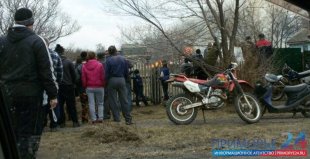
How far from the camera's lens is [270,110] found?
1225cm

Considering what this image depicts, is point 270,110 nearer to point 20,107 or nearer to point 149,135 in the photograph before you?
point 149,135

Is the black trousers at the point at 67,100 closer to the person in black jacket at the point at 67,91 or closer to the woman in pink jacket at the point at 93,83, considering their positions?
the person in black jacket at the point at 67,91

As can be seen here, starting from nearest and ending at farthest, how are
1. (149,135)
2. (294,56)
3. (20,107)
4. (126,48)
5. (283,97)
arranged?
(20,107) → (149,135) → (283,97) → (294,56) → (126,48)

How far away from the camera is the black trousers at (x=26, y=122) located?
247 inches

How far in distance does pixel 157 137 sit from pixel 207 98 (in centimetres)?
238

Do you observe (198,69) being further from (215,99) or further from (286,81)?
(215,99)

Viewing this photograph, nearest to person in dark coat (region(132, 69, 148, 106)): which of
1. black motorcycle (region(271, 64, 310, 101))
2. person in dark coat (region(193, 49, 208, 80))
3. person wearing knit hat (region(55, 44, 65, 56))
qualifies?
person in dark coat (region(193, 49, 208, 80))

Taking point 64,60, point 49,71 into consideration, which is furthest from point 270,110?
point 49,71

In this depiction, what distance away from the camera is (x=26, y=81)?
20.8 feet

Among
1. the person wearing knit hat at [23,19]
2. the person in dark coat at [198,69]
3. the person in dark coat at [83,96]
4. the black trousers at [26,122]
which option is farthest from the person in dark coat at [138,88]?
the black trousers at [26,122]

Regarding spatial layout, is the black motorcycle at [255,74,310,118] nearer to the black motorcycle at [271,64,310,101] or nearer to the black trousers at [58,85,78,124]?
the black motorcycle at [271,64,310,101]

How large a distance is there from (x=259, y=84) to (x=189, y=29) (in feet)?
14.7

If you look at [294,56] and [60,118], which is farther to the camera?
[294,56]

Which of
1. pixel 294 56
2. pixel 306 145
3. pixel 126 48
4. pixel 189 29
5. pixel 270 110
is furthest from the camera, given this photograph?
pixel 126 48
